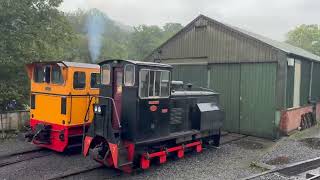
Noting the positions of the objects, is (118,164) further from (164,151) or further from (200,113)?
(200,113)

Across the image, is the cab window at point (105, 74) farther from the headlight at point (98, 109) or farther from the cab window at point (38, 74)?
the cab window at point (38, 74)

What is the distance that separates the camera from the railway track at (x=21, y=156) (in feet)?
30.6

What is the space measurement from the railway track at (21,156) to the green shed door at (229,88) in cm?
842

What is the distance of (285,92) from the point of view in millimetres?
13422

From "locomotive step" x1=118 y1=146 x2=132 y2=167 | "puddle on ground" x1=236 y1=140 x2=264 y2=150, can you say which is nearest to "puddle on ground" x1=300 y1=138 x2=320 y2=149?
"puddle on ground" x1=236 y1=140 x2=264 y2=150

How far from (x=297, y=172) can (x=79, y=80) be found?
7.30m

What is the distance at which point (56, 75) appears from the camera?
10.5 m

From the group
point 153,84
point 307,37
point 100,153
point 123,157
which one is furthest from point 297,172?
point 307,37

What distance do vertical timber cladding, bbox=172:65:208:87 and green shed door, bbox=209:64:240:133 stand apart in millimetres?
503

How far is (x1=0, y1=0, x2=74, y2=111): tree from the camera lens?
13.8 metres

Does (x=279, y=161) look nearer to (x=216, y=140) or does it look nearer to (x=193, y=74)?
(x=216, y=140)

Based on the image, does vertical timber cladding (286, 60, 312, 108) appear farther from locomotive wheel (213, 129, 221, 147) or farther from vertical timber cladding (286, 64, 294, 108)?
locomotive wheel (213, 129, 221, 147)

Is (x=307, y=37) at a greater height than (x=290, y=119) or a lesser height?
greater

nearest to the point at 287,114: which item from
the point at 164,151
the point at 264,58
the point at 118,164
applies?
the point at 264,58
